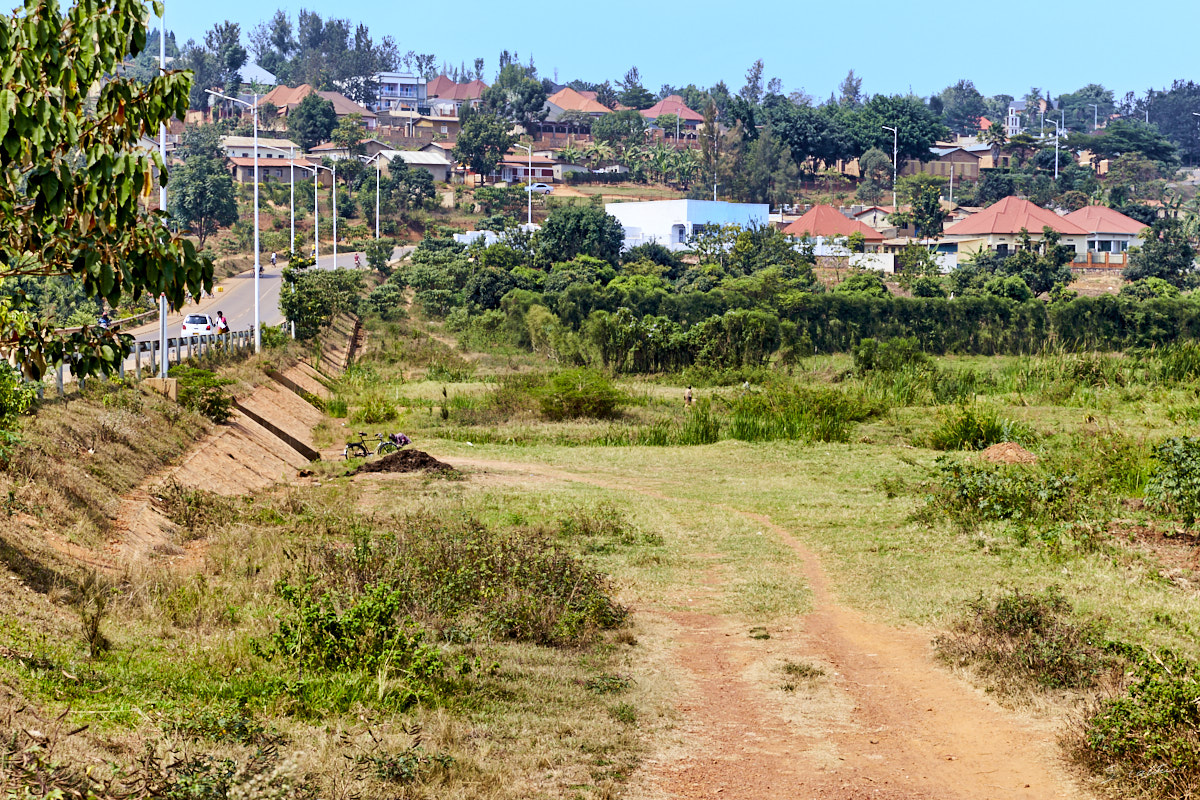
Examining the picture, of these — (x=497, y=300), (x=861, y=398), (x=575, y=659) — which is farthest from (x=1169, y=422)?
(x=497, y=300)

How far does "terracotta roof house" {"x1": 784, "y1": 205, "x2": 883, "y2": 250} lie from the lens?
8712cm

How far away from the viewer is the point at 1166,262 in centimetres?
7388

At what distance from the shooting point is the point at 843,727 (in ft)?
29.1

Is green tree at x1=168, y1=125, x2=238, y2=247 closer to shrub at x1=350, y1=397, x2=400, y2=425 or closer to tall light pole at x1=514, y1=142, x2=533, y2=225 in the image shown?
tall light pole at x1=514, y1=142, x2=533, y2=225

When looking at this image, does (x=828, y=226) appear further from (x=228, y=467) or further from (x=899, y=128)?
(x=228, y=467)

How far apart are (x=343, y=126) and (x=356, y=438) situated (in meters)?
88.0

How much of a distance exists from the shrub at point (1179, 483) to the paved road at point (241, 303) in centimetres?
3121

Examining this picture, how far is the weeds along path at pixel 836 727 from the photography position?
767 centimetres

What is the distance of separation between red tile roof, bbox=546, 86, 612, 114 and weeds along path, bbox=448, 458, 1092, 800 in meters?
150

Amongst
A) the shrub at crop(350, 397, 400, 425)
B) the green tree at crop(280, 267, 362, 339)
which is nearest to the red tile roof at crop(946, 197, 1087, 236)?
the green tree at crop(280, 267, 362, 339)

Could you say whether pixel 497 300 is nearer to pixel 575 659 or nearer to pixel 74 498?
pixel 74 498

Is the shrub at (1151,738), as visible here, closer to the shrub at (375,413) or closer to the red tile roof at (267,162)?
the shrub at (375,413)

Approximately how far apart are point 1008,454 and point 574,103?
476 feet

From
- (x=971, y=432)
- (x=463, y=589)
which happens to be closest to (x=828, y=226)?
(x=971, y=432)
